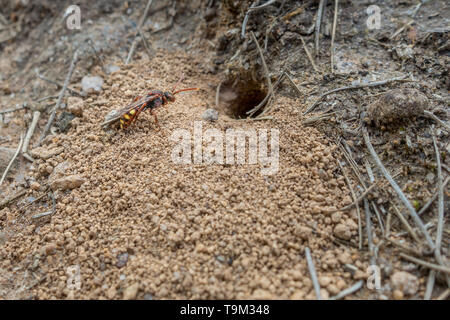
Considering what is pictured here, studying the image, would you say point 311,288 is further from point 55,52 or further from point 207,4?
point 55,52

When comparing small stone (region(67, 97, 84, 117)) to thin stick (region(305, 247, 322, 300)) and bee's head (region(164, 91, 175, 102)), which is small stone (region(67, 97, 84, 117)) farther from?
thin stick (region(305, 247, 322, 300))

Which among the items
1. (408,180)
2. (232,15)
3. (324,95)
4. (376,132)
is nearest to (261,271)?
(408,180)

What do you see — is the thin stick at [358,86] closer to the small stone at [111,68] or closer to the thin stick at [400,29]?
the thin stick at [400,29]

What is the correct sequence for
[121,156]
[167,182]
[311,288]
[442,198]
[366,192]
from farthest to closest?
[121,156], [167,182], [366,192], [442,198], [311,288]

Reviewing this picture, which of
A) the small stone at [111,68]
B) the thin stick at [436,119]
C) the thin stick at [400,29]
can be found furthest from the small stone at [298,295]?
the small stone at [111,68]

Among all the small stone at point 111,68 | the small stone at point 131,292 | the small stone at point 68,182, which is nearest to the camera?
the small stone at point 131,292

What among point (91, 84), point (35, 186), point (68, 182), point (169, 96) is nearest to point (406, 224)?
point (169, 96)

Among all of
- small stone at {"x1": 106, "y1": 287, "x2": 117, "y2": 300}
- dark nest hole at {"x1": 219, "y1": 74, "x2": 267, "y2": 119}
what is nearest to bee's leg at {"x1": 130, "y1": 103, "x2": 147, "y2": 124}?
dark nest hole at {"x1": 219, "y1": 74, "x2": 267, "y2": 119}
